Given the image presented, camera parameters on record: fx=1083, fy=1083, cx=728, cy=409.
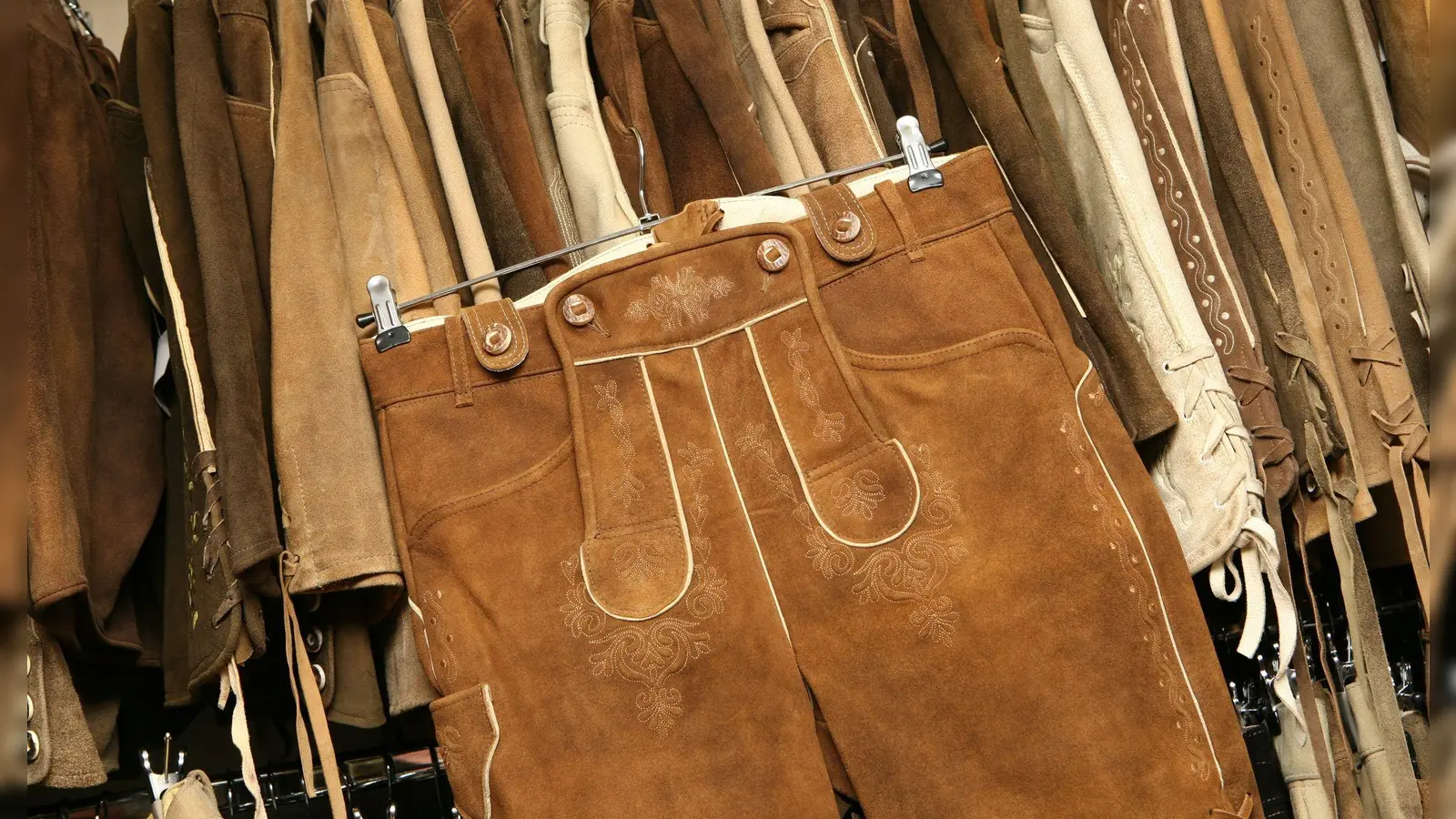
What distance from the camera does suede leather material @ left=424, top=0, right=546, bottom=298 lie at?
1305 millimetres

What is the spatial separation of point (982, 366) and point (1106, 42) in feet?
2.07

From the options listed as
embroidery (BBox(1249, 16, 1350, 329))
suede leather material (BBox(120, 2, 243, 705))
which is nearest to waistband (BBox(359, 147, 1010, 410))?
suede leather material (BBox(120, 2, 243, 705))

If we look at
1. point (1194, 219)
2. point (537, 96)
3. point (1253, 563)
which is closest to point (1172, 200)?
point (1194, 219)

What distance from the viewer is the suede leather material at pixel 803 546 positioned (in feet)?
3.56

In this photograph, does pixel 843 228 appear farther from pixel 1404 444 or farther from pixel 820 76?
pixel 1404 444

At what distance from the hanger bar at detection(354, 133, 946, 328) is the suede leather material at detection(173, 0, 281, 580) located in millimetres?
128

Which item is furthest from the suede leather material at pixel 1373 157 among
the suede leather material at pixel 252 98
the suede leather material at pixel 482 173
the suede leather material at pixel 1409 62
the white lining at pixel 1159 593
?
the suede leather material at pixel 252 98

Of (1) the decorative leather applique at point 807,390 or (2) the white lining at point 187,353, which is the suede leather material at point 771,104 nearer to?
(1) the decorative leather applique at point 807,390

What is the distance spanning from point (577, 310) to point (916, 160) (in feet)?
1.38

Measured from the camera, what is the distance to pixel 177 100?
1.28 meters

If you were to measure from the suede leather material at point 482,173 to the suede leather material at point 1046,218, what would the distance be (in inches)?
23.2

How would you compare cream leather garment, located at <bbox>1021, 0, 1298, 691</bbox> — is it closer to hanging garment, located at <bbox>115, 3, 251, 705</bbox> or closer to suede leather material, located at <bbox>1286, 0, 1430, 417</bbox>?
suede leather material, located at <bbox>1286, 0, 1430, 417</bbox>

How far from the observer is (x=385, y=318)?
3.93 ft

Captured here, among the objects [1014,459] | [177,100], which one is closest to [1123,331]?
[1014,459]
